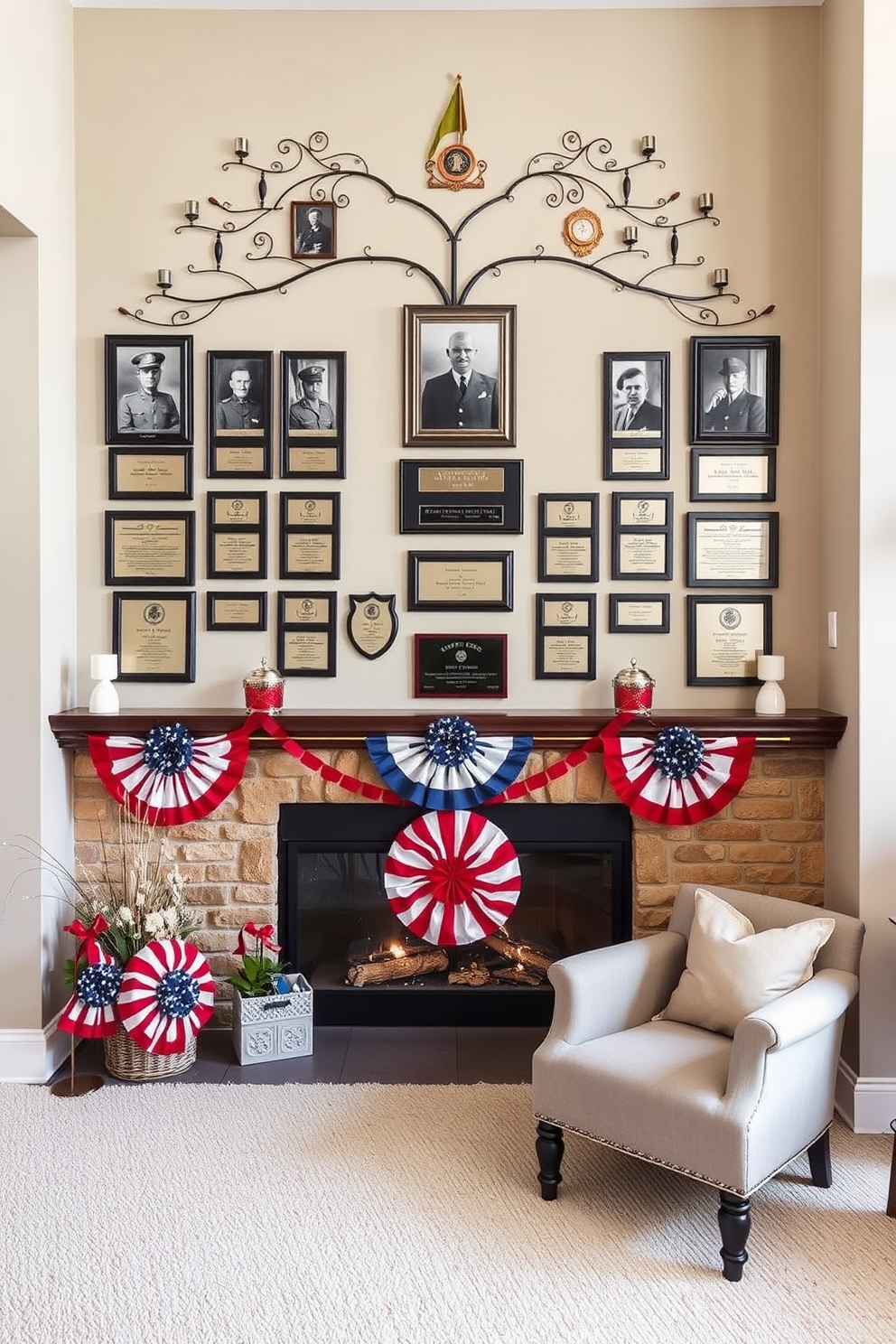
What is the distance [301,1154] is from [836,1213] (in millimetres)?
1393

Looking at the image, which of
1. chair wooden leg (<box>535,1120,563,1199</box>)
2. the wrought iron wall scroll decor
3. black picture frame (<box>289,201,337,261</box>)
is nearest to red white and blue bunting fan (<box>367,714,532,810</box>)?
chair wooden leg (<box>535,1120,563,1199</box>)

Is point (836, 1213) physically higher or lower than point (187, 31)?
lower

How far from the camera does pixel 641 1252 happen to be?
236cm

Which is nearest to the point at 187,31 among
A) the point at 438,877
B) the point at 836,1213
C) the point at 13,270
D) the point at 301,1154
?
the point at 13,270

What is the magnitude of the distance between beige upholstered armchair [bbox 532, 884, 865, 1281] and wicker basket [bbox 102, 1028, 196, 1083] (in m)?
1.28

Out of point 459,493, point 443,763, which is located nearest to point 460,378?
point 459,493

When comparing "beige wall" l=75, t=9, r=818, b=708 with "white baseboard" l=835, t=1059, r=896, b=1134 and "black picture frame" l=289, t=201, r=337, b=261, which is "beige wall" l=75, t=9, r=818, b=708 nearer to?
"black picture frame" l=289, t=201, r=337, b=261

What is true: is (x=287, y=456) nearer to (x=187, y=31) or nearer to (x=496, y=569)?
(x=496, y=569)

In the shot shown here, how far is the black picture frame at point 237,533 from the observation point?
3.56 meters

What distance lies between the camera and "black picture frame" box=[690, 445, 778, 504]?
3520 millimetres

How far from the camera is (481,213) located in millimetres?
3508

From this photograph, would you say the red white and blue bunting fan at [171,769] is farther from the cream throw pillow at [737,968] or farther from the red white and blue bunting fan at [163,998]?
the cream throw pillow at [737,968]

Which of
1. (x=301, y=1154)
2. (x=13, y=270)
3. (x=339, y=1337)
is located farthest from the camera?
(x=13, y=270)

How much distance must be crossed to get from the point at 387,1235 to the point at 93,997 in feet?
4.00
